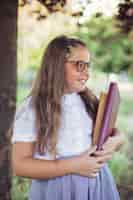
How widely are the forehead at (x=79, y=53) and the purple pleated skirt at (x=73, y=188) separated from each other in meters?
0.39

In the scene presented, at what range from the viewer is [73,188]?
4.46ft

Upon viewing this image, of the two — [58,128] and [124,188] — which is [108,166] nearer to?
[124,188]

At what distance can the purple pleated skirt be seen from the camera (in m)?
1.36

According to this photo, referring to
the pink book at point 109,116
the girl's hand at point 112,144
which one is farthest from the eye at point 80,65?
the girl's hand at point 112,144

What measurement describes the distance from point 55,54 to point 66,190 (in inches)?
17.7

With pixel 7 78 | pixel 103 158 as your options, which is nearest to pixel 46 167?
pixel 103 158

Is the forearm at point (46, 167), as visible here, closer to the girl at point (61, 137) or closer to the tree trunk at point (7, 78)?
the girl at point (61, 137)

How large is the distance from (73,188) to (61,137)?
17 cm

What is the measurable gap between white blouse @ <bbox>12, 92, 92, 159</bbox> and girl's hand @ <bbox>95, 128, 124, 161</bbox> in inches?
2.2

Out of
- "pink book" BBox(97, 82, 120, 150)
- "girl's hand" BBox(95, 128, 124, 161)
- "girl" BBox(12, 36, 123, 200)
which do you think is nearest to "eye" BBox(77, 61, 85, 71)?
"girl" BBox(12, 36, 123, 200)

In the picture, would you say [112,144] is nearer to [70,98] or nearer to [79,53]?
[70,98]

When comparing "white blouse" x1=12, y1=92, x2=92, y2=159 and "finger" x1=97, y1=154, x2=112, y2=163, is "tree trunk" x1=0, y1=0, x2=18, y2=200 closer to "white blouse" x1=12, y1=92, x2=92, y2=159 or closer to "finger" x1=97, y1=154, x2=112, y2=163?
"white blouse" x1=12, y1=92, x2=92, y2=159

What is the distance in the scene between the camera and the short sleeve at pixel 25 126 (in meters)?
1.32

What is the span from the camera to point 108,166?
1488 mm
